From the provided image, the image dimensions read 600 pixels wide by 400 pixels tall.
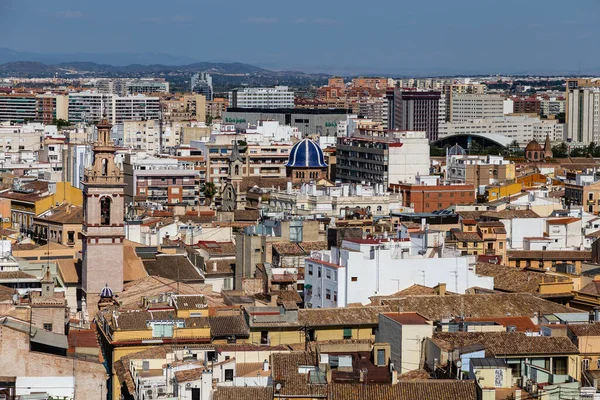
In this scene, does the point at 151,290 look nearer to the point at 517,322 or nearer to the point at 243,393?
the point at 517,322

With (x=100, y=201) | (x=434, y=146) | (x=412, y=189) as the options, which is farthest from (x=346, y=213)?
(x=434, y=146)

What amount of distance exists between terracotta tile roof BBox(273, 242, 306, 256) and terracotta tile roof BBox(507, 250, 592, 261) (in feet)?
24.9

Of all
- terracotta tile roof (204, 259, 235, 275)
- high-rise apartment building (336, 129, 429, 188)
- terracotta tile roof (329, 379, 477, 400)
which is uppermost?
high-rise apartment building (336, 129, 429, 188)

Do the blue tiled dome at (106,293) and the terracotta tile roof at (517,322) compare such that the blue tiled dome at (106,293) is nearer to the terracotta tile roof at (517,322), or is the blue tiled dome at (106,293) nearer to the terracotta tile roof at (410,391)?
the terracotta tile roof at (517,322)

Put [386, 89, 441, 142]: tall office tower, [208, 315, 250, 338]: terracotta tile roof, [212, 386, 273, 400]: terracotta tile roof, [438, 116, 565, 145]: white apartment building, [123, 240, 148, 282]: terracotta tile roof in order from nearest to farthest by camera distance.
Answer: [212, 386, 273, 400]: terracotta tile roof
[208, 315, 250, 338]: terracotta tile roof
[123, 240, 148, 282]: terracotta tile roof
[438, 116, 565, 145]: white apartment building
[386, 89, 441, 142]: tall office tower

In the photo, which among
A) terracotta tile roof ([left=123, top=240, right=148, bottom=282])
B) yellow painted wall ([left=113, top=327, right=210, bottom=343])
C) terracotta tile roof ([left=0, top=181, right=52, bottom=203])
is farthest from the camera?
terracotta tile roof ([left=0, top=181, right=52, bottom=203])

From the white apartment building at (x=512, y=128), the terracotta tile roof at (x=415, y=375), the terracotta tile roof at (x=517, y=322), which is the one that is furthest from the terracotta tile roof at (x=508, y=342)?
the white apartment building at (x=512, y=128)

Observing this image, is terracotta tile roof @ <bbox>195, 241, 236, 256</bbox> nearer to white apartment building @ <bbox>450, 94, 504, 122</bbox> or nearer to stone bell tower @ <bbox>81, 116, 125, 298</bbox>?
stone bell tower @ <bbox>81, 116, 125, 298</bbox>

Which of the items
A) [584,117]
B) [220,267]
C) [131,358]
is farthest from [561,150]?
[131,358]

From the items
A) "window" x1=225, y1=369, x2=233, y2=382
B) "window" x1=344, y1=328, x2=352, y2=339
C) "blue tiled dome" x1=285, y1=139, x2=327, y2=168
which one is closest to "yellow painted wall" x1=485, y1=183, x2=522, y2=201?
"blue tiled dome" x1=285, y1=139, x2=327, y2=168

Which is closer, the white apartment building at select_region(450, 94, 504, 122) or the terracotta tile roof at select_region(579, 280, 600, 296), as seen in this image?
the terracotta tile roof at select_region(579, 280, 600, 296)

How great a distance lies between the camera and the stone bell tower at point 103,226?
3656 centimetres

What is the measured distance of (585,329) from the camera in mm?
26906

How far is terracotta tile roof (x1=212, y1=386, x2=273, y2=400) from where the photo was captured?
2244cm
